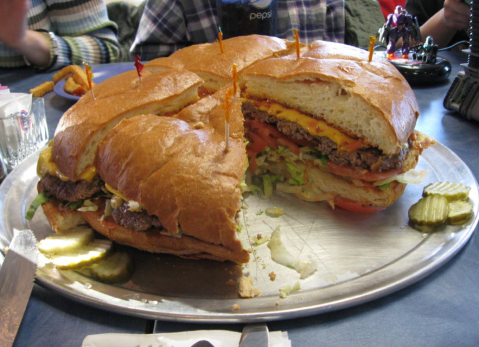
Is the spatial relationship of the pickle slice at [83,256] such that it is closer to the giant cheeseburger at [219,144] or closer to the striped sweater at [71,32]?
the giant cheeseburger at [219,144]

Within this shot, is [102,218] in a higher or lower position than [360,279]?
higher

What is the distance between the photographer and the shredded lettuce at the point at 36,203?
204 cm

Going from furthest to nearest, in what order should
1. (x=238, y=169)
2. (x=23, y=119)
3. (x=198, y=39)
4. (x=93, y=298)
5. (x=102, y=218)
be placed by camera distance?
(x=198, y=39), (x=23, y=119), (x=102, y=218), (x=238, y=169), (x=93, y=298)

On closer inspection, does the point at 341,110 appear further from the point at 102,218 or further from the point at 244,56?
the point at 102,218

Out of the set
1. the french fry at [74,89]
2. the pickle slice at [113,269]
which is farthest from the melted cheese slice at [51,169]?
the french fry at [74,89]

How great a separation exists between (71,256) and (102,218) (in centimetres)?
23

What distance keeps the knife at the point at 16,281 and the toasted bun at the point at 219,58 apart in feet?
4.71

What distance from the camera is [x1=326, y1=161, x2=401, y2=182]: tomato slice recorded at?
2162 mm

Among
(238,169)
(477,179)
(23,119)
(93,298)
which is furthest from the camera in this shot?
(23,119)

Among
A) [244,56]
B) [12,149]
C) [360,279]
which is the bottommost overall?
[360,279]

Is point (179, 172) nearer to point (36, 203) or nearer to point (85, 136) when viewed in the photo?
point (85, 136)

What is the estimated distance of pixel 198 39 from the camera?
16.7ft

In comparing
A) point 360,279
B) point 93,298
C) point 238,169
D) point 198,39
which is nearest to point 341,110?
point 238,169

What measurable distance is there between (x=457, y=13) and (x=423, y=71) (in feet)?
5.39
